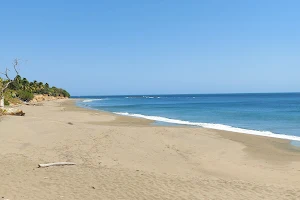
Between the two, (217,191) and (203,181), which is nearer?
(217,191)

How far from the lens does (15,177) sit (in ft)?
30.9

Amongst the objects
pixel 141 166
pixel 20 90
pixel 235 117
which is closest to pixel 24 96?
pixel 20 90

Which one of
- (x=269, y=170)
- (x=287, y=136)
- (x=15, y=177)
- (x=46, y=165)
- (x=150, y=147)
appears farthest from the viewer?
(x=287, y=136)

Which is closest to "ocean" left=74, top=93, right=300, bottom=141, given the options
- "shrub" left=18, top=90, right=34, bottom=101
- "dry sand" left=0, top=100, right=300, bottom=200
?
"dry sand" left=0, top=100, right=300, bottom=200

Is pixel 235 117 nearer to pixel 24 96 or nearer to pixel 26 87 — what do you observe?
pixel 24 96

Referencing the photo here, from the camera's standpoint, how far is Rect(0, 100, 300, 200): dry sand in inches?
333

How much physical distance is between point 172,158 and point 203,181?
152 inches

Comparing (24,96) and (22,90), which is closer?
(24,96)

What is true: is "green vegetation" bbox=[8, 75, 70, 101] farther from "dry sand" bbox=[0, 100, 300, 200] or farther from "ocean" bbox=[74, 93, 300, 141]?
"dry sand" bbox=[0, 100, 300, 200]

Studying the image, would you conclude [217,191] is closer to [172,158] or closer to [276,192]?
[276,192]

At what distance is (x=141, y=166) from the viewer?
11.8 metres

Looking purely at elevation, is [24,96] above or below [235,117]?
above

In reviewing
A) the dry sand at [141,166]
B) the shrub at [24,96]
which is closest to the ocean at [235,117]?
the dry sand at [141,166]

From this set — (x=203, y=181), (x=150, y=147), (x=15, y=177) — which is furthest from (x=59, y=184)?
(x=150, y=147)
